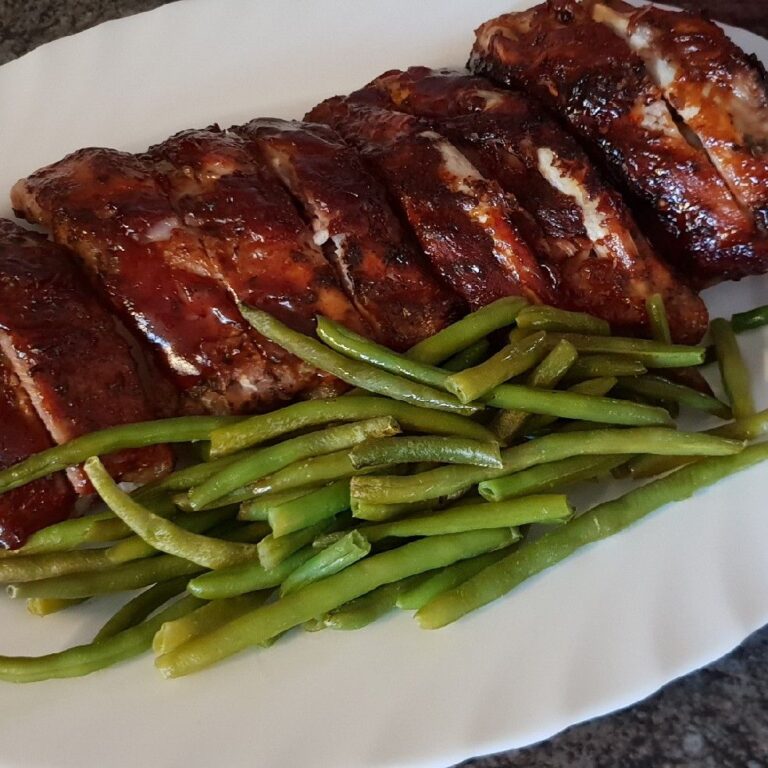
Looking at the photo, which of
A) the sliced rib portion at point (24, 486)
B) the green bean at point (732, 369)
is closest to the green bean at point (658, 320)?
the green bean at point (732, 369)

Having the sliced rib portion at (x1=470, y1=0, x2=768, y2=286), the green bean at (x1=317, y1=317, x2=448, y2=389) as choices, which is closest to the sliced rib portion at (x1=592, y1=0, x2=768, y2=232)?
the sliced rib portion at (x1=470, y1=0, x2=768, y2=286)

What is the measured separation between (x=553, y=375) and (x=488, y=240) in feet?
1.51

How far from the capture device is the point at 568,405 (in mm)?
2242

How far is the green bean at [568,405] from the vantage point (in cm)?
223

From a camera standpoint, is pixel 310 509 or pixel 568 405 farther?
pixel 568 405

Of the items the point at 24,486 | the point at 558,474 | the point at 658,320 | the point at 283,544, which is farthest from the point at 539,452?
the point at 24,486

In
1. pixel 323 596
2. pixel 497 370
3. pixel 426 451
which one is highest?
pixel 497 370

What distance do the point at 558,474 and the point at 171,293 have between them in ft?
3.80

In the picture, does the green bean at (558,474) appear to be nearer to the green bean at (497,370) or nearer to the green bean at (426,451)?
the green bean at (426,451)

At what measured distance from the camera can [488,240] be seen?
245cm

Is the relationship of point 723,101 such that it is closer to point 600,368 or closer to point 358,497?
point 600,368

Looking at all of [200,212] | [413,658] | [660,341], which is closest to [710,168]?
[660,341]

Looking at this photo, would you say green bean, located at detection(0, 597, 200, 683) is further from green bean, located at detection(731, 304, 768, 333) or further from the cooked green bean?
green bean, located at detection(731, 304, 768, 333)

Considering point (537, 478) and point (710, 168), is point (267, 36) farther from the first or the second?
point (537, 478)
